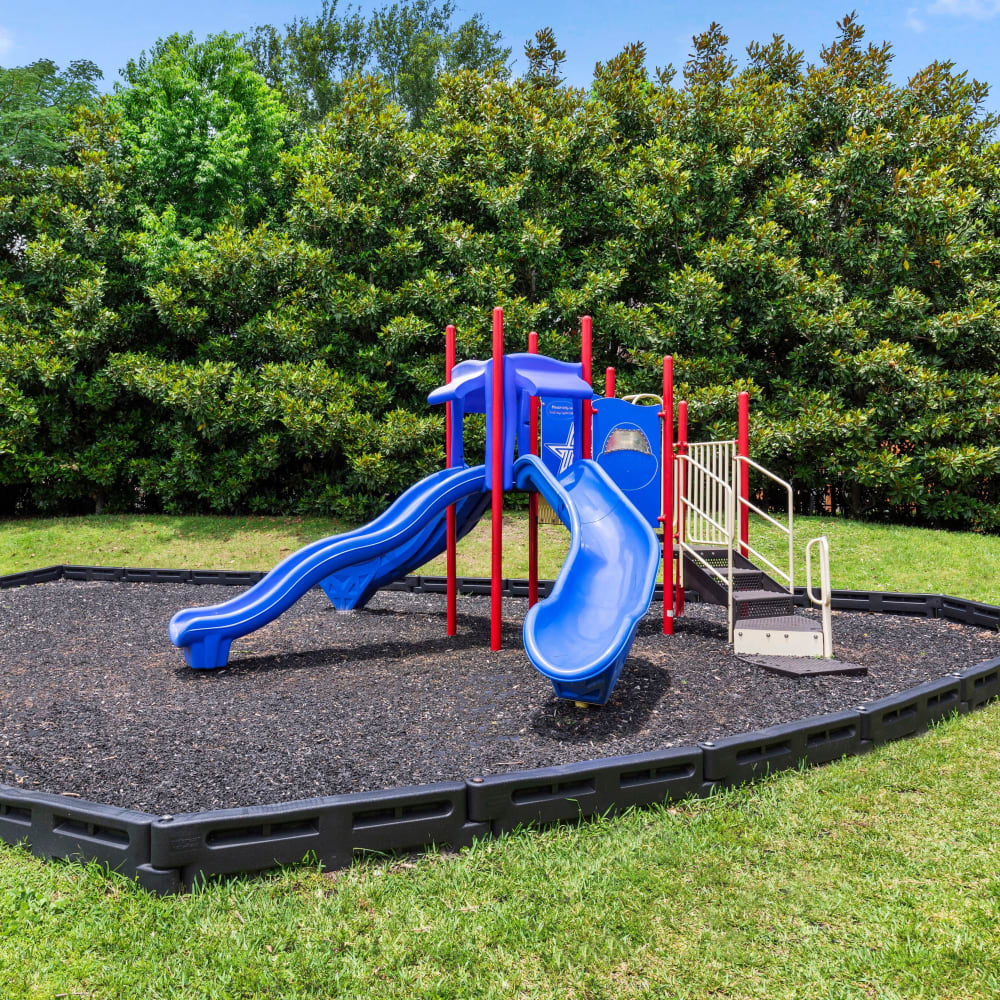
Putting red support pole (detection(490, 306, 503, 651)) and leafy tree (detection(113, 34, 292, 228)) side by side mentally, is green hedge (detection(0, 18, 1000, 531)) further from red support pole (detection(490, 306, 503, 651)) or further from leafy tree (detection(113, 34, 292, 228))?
red support pole (detection(490, 306, 503, 651))

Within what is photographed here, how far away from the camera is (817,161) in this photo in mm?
14461

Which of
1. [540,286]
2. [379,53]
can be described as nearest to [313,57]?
[379,53]

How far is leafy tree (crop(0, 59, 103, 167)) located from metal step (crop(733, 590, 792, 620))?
17.0 metres

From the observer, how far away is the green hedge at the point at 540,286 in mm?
13406

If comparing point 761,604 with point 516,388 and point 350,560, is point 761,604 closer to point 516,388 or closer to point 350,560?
point 516,388

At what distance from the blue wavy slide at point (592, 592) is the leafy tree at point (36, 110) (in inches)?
618

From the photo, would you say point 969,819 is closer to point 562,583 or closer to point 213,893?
point 562,583

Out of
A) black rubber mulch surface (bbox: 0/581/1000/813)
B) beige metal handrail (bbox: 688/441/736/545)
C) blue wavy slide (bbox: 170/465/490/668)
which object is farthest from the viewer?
beige metal handrail (bbox: 688/441/736/545)

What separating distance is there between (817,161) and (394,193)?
Result: 822 centimetres

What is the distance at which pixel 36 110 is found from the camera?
634 inches

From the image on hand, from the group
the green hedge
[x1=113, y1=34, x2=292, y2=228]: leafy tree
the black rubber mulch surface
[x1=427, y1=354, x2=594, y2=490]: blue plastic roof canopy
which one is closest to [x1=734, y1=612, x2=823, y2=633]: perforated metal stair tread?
the black rubber mulch surface

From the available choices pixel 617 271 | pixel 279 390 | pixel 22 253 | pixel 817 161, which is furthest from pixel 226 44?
pixel 817 161

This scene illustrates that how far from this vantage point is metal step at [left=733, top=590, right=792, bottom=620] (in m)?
6.38

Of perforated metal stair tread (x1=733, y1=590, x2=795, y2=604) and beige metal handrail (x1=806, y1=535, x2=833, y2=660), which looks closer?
beige metal handrail (x1=806, y1=535, x2=833, y2=660)
